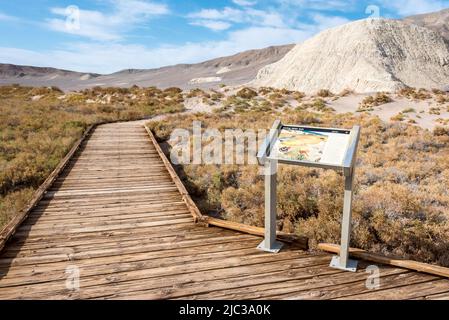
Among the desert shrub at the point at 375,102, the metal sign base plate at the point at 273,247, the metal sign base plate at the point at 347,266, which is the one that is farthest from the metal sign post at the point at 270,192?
the desert shrub at the point at 375,102

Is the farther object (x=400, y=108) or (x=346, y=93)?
A: (x=346, y=93)

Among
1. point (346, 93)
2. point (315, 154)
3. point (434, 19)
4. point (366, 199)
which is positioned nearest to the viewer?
point (315, 154)

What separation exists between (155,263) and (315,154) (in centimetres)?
251

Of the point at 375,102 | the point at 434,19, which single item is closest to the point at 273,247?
the point at 375,102

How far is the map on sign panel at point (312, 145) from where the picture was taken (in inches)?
156

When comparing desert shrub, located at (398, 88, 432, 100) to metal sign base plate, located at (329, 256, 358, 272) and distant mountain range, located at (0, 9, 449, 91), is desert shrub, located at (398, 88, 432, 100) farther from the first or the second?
distant mountain range, located at (0, 9, 449, 91)

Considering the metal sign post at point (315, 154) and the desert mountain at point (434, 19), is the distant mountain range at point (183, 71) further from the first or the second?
the metal sign post at point (315, 154)

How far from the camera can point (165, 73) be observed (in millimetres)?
148125

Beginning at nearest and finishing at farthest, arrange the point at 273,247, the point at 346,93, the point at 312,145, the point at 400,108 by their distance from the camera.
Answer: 1. the point at 312,145
2. the point at 273,247
3. the point at 400,108
4. the point at 346,93

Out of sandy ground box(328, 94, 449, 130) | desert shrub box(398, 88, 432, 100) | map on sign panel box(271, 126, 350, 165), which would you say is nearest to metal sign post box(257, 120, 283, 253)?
map on sign panel box(271, 126, 350, 165)

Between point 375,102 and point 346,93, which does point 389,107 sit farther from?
point 346,93

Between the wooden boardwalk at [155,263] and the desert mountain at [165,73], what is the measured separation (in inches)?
3595

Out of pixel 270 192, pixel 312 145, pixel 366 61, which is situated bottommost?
pixel 270 192
